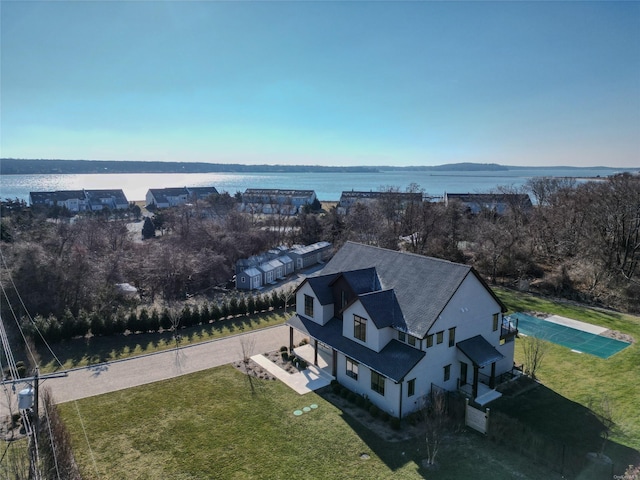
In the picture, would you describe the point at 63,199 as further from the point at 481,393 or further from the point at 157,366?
the point at 481,393

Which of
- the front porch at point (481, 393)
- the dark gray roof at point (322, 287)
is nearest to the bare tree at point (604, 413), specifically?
the front porch at point (481, 393)

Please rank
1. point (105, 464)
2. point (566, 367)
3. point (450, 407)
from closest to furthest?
1. point (105, 464)
2. point (450, 407)
3. point (566, 367)

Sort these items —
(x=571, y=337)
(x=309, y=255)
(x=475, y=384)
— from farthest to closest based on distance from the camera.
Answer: (x=309, y=255)
(x=571, y=337)
(x=475, y=384)

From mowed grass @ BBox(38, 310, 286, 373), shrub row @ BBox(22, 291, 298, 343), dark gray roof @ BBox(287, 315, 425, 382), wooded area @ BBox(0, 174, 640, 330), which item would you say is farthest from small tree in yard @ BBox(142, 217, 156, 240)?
dark gray roof @ BBox(287, 315, 425, 382)

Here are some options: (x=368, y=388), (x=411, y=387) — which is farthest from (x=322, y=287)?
(x=411, y=387)

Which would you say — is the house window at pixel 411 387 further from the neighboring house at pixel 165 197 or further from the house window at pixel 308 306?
the neighboring house at pixel 165 197

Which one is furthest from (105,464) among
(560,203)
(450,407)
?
(560,203)

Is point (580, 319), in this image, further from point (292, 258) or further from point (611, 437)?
point (292, 258)
